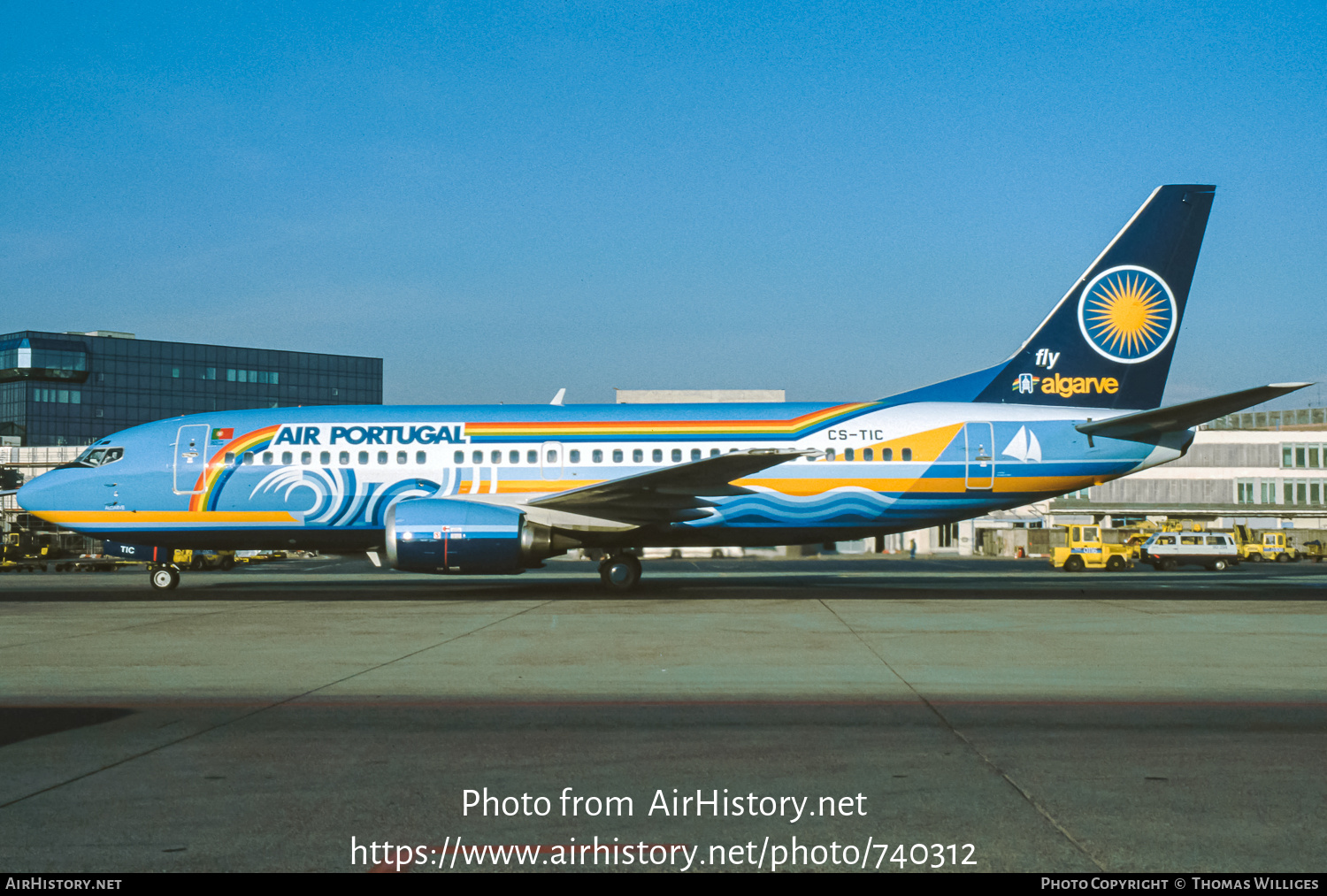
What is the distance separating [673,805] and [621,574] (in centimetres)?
1722

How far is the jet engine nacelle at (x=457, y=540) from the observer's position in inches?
811

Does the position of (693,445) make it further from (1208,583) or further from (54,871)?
(54,871)

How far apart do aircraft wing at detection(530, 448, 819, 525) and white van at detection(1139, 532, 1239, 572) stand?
94.2 feet

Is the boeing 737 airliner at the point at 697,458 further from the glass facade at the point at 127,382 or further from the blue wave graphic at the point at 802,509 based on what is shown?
the glass facade at the point at 127,382

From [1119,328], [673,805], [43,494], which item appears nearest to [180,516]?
[43,494]

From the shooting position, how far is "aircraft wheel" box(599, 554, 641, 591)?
22953mm

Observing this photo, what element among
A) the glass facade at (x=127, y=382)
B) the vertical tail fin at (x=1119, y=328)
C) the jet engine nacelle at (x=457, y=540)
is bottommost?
the jet engine nacelle at (x=457, y=540)

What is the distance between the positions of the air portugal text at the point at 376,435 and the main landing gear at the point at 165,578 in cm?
466

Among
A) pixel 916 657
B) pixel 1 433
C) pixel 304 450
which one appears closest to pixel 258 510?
pixel 304 450

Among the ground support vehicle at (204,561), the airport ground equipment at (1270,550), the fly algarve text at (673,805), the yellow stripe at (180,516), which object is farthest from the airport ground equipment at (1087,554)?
the fly algarve text at (673,805)

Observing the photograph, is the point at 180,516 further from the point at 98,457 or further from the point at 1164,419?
the point at 1164,419

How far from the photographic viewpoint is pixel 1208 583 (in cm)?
2755

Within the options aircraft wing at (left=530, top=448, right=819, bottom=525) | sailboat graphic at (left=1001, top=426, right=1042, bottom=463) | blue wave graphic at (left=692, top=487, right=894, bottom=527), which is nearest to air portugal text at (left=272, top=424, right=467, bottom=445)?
aircraft wing at (left=530, top=448, right=819, bottom=525)

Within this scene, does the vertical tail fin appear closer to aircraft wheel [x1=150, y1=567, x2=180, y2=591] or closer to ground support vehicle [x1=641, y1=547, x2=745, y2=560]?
aircraft wheel [x1=150, y1=567, x2=180, y2=591]
